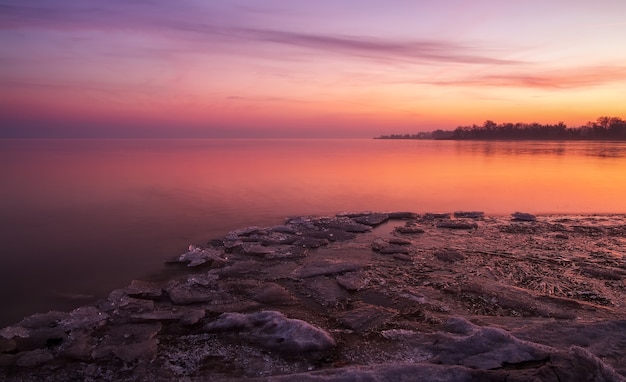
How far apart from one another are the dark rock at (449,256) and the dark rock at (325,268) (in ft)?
6.09

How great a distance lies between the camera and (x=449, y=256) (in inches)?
327

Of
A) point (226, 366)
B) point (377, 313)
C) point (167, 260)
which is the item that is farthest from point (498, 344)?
point (167, 260)

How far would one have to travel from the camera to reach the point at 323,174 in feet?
82.9

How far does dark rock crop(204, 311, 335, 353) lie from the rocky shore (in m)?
0.02

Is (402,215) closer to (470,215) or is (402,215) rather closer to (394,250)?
(470,215)

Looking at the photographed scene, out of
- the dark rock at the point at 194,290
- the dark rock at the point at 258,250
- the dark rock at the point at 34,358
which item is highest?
the dark rock at the point at 258,250

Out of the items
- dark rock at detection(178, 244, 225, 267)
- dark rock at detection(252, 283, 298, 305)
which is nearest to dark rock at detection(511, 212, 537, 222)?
dark rock at detection(252, 283, 298, 305)

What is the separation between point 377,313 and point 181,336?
2.75 m

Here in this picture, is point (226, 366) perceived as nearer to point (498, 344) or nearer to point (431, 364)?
point (431, 364)

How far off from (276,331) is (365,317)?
1.34m

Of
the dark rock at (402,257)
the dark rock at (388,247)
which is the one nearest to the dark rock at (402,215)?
the dark rock at (388,247)

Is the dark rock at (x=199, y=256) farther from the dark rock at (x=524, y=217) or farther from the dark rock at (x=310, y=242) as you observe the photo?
the dark rock at (x=524, y=217)

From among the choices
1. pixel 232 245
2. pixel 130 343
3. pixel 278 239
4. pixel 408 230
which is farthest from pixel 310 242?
pixel 130 343

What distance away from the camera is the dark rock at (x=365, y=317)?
210 inches
